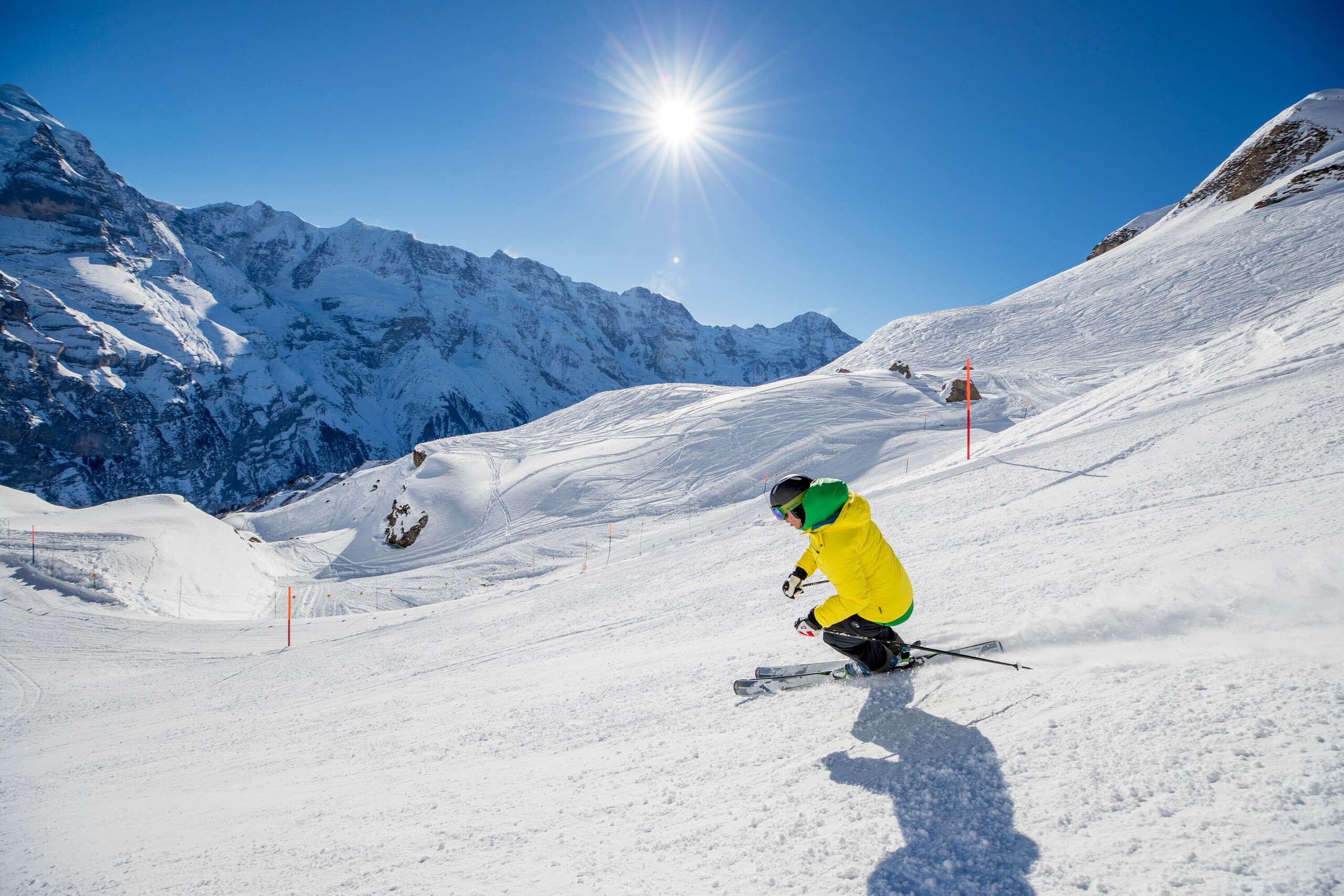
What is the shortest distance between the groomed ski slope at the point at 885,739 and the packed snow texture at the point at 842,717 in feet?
0.07

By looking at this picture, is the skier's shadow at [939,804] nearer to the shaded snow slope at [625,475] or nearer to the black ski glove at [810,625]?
the black ski glove at [810,625]

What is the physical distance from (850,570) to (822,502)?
1.51ft

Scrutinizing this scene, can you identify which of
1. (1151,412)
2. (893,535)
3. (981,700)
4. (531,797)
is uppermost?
(1151,412)

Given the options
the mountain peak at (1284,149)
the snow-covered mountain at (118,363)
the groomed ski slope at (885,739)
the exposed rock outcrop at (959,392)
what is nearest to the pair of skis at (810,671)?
the groomed ski slope at (885,739)

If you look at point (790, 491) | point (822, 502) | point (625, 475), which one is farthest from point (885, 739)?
point (625, 475)

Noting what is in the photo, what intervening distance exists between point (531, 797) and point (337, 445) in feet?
721

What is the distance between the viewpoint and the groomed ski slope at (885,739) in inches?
83.9

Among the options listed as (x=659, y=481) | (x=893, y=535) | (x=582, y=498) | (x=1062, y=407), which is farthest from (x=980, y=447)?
(x=582, y=498)

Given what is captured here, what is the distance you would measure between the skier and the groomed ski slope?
33 centimetres

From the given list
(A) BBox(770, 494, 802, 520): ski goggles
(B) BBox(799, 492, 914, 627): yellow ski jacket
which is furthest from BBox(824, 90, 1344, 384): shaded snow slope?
(A) BBox(770, 494, 802, 520): ski goggles

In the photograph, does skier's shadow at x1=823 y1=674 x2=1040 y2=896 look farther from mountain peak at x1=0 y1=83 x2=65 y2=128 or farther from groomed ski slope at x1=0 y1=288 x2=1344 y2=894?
mountain peak at x1=0 y1=83 x2=65 y2=128

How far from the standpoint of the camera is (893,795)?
100 inches

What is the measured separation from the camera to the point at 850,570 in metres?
3.14

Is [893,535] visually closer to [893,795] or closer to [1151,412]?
[1151,412]
